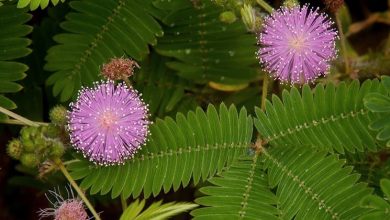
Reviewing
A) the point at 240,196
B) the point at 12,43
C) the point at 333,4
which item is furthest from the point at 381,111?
the point at 12,43

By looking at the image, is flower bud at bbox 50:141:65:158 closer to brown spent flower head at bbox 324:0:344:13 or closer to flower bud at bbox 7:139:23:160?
flower bud at bbox 7:139:23:160

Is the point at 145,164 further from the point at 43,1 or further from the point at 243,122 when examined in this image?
the point at 43,1

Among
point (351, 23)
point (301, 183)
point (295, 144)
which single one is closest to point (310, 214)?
point (301, 183)

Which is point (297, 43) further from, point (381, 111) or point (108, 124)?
point (108, 124)

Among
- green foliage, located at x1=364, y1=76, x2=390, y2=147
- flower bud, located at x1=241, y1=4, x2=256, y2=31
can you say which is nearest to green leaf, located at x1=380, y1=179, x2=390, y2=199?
green foliage, located at x1=364, y1=76, x2=390, y2=147

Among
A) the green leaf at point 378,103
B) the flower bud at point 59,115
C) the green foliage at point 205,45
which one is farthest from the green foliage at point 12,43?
the green leaf at point 378,103

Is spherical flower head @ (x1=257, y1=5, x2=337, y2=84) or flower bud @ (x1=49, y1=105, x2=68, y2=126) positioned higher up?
spherical flower head @ (x1=257, y1=5, x2=337, y2=84)

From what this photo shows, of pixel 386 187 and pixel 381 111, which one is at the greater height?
pixel 381 111
